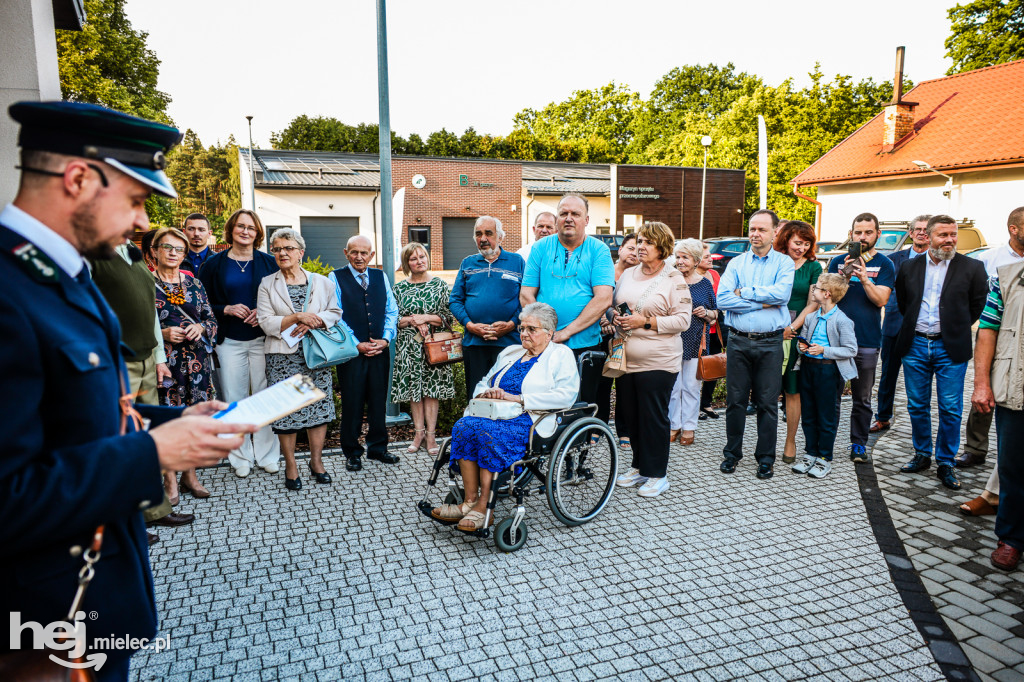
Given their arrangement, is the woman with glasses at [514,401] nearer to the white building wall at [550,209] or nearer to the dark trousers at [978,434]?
the dark trousers at [978,434]

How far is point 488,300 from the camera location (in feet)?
18.6

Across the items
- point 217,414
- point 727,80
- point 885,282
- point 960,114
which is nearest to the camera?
point 217,414

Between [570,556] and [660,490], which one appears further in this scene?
[660,490]

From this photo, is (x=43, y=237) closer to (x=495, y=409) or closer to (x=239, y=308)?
(x=495, y=409)

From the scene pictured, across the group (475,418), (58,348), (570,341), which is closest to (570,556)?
(475,418)

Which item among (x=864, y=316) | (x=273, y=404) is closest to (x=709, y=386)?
(x=864, y=316)

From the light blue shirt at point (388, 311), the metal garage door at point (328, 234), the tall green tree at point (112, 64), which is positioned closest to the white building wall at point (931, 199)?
the light blue shirt at point (388, 311)

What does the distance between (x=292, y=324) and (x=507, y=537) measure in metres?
2.46

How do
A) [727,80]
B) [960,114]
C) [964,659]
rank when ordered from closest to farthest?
[964,659]
[960,114]
[727,80]

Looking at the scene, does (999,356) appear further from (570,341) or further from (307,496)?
(307,496)

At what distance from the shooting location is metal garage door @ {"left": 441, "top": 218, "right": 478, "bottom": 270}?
3262 cm

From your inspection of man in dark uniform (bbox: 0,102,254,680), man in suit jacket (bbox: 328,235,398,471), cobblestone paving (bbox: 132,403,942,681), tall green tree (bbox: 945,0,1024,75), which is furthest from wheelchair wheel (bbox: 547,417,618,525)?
tall green tree (bbox: 945,0,1024,75)

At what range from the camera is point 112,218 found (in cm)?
147

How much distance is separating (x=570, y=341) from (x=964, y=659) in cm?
311
